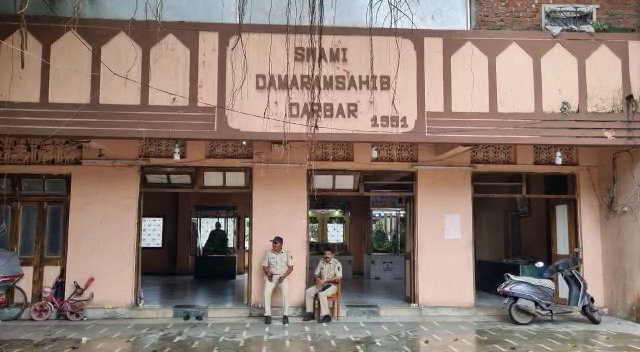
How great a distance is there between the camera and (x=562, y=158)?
11.1 m

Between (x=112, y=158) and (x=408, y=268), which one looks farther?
(x=408, y=268)

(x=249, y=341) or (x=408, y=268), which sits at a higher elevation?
(x=408, y=268)

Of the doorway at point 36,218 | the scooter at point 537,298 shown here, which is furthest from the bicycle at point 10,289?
the scooter at point 537,298

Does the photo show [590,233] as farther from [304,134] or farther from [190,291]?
[190,291]

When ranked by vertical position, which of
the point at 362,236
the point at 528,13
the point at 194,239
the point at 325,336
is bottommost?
the point at 325,336

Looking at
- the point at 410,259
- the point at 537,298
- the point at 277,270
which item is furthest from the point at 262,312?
the point at 537,298

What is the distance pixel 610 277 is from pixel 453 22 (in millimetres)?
5765

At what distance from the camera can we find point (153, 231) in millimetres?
18625

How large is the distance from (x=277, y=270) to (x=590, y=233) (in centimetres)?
627

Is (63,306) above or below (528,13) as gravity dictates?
below

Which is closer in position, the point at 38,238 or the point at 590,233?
the point at 38,238

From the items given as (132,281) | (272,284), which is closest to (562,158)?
(272,284)

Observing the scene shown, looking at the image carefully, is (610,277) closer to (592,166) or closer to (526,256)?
(592,166)

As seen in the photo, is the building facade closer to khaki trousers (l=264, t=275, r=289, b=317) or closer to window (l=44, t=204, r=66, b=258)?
window (l=44, t=204, r=66, b=258)
